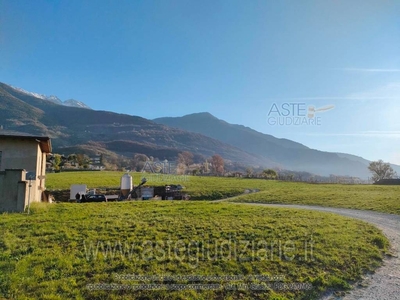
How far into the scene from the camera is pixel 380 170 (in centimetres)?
7419

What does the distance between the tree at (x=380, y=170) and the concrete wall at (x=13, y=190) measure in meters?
81.3

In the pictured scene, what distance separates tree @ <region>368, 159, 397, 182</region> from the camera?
7294 centimetres

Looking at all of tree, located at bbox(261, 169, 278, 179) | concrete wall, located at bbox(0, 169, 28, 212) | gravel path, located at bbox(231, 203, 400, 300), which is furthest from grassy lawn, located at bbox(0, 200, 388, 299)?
tree, located at bbox(261, 169, 278, 179)

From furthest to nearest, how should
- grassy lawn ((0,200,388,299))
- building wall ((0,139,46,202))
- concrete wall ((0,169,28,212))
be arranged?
building wall ((0,139,46,202))
concrete wall ((0,169,28,212))
grassy lawn ((0,200,388,299))

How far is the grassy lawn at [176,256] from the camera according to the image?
6.21 m

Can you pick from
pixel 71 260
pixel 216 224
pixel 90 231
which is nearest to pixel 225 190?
pixel 216 224

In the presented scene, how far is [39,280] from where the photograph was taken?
6.23 meters

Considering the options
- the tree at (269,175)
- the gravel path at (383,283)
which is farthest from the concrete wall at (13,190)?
the tree at (269,175)

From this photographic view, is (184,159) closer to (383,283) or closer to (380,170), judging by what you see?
(380,170)

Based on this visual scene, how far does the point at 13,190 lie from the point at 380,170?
85.0 m

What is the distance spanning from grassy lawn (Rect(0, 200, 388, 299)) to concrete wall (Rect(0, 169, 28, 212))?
752 millimetres

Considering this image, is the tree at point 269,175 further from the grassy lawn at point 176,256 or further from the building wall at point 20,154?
the building wall at point 20,154

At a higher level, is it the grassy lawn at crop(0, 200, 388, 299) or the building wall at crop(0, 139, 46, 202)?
the building wall at crop(0, 139, 46, 202)

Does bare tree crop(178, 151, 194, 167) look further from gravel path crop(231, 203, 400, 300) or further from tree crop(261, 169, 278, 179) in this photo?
gravel path crop(231, 203, 400, 300)
